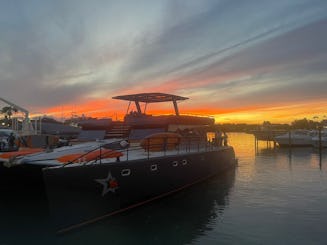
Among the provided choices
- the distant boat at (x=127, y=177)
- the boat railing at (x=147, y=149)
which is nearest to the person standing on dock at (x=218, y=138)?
the boat railing at (x=147, y=149)

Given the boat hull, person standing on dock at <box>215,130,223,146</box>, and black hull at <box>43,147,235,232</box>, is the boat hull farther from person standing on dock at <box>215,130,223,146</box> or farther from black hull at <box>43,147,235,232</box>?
person standing on dock at <box>215,130,223,146</box>

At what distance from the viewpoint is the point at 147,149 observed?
15.8 m

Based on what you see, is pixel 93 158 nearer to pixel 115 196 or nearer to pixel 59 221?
pixel 115 196

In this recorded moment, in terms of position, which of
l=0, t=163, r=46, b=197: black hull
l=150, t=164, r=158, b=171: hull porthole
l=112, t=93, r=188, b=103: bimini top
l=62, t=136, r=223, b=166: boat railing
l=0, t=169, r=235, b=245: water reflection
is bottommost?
l=0, t=169, r=235, b=245: water reflection

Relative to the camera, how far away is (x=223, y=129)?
27.0 metres

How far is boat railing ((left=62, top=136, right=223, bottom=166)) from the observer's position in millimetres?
12445

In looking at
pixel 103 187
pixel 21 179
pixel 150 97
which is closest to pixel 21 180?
pixel 21 179

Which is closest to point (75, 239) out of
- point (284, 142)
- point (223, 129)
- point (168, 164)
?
point (168, 164)

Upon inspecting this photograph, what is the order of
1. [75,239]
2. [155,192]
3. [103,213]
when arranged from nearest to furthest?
[75,239] → [103,213] → [155,192]

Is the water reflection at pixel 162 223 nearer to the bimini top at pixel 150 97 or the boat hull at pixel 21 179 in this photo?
the boat hull at pixel 21 179

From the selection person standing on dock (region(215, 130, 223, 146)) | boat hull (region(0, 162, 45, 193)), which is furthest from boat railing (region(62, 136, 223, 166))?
boat hull (region(0, 162, 45, 193))

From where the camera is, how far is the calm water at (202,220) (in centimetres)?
1082

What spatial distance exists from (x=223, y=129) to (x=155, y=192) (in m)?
13.6

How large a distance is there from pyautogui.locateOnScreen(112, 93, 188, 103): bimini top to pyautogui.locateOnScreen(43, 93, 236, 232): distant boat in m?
2.28
